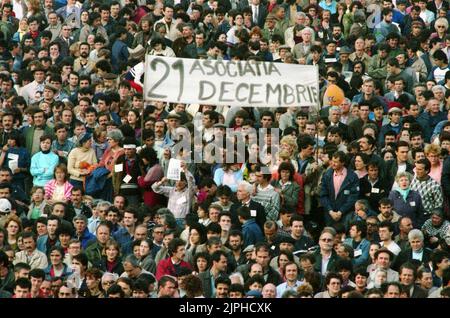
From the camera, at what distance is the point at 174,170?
1093 inches

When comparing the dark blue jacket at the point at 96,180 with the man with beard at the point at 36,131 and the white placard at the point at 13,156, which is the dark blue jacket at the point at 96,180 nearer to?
the white placard at the point at 13,156

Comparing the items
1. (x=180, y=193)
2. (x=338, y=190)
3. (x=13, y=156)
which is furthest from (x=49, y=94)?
(x=338, y=190)

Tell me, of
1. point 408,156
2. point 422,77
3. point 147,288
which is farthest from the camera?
point 422,77

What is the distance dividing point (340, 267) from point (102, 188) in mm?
4511

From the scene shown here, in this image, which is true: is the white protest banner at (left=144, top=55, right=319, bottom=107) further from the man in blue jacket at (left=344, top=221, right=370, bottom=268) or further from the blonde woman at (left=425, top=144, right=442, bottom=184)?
the man in blue jacket at (left=344, top=221, right=370, bottom=268)

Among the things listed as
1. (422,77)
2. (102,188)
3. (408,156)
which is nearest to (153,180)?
(102,188)

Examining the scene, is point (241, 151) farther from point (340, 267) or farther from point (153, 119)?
point (340, 267)

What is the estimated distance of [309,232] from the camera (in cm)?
2747

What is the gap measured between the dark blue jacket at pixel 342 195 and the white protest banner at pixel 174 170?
1.86 m

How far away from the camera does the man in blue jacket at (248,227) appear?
26.6 m

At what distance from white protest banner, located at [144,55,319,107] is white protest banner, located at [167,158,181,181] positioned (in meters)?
0.96

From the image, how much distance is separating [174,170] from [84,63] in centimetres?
612

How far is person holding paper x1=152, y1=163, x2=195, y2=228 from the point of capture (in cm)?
2758

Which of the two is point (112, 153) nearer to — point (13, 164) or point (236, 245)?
point (13, 164)
